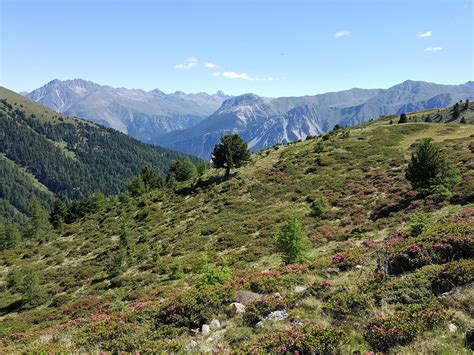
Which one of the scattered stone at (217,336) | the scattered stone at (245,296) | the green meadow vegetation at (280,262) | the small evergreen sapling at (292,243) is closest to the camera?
the green meadow vegetation at (280,262)

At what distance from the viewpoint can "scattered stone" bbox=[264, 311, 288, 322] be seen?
9412 mm

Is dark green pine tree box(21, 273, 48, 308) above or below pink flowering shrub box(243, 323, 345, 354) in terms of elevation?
below

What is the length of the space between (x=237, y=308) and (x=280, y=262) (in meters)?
11.1

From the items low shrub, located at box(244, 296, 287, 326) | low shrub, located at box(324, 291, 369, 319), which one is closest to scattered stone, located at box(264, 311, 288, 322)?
low shrub, located at box(244, 296, 287, 326)

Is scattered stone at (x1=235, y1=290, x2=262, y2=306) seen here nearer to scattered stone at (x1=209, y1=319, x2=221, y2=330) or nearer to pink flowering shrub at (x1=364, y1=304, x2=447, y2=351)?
scattered stone at (x1=209, y1=319, x2=221, y2=330)

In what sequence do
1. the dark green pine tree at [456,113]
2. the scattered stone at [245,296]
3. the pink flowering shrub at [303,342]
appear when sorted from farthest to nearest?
the dark green pine tree at [456,113] → the scattered stone at [245,296] → the pink flowering shrub at [303,342]

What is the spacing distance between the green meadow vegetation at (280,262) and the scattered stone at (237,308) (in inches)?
4.3

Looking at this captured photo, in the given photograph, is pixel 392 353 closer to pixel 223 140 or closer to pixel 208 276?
pixel 208 276

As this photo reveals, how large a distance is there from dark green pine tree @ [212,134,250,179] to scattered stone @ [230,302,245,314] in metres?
46.8

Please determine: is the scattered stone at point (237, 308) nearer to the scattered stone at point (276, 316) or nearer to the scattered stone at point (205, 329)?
the scattered stone at point (205, 329)

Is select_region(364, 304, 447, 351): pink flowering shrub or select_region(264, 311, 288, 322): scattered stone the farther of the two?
select_region(264, 311, 288, 322): scattered stone

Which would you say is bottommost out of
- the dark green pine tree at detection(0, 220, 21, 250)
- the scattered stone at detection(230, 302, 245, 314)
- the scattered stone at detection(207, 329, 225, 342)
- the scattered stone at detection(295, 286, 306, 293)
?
the dark green pine tree at detection(0, 220, 21, 250)

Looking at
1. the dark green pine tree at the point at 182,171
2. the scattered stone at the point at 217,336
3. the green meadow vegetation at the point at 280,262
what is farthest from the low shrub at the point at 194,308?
the dark green pine tree at the point at 182,171

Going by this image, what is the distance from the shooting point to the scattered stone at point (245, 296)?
38.1 ft
